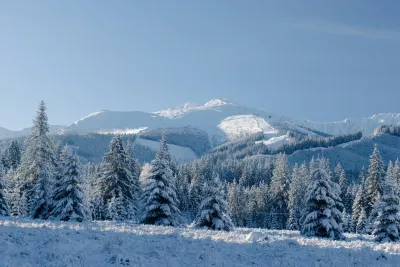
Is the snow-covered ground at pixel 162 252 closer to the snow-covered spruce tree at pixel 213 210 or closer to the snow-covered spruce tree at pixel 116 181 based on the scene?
the snow-covered spruce tree at pixel 213 210

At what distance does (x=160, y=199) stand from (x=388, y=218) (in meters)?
19.2

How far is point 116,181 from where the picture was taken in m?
42.8

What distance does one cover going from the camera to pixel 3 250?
1039 centimetres

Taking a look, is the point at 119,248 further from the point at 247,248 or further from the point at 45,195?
the point at 45,195

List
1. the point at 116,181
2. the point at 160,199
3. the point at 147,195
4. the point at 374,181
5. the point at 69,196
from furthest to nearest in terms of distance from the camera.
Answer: the point at 374,181
the point at 116,181
the point at 147,195
the point at 160,199
the point at 69,196

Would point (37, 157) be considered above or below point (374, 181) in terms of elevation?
above

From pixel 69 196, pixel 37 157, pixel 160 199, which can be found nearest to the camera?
pixel 69 196

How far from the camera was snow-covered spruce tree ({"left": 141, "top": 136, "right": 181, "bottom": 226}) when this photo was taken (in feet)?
107

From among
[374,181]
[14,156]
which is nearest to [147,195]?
[374,181]

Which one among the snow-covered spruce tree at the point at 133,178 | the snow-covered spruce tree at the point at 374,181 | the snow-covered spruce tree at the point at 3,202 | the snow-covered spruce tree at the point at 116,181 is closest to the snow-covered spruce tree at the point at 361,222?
the snow-covered spruce tree at the point at 374,181

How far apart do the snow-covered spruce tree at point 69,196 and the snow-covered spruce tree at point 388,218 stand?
2406 cm

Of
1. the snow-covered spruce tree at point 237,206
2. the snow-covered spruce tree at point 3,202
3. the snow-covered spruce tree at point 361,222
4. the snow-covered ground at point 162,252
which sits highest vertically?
the snow-covered ground at point 162,252

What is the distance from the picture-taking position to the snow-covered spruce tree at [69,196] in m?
30.3

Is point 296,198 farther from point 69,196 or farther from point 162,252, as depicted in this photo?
point 162,252
